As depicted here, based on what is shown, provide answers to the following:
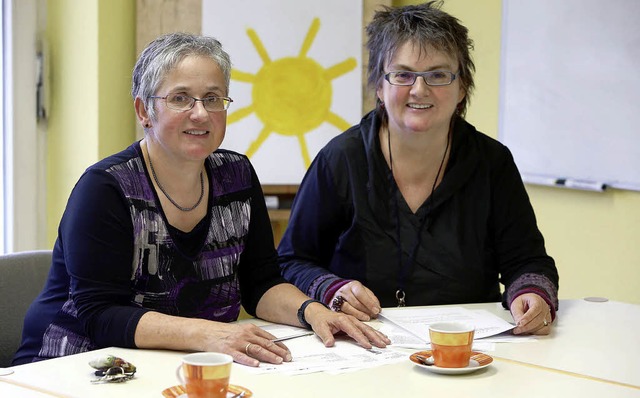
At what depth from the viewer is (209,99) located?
6.67 ft

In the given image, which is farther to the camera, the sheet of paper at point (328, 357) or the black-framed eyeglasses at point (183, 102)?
the black-framed eyeglasses at point (183, 102)

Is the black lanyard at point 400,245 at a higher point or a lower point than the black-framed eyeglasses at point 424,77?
lower

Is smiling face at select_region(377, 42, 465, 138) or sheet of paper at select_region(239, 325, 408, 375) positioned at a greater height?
smiling face at select_region(377, 42, 465, 138)

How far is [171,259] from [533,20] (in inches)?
80.3

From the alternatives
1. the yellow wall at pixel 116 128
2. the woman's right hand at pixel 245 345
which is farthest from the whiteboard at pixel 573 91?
the woman's right hand at pixel 245 345

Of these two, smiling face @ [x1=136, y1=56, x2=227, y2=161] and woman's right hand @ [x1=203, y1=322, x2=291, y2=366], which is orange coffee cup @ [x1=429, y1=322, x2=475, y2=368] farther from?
smiling face @ [x1=136, y1=56, x2=227, y2=161]

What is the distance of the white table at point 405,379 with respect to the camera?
1.57m

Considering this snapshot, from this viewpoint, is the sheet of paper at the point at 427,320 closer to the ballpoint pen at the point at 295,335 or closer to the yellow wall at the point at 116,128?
the ballpoint pen at the point at 295,335

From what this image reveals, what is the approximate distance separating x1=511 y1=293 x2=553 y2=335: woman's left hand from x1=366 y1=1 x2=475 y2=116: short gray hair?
2.11 feet

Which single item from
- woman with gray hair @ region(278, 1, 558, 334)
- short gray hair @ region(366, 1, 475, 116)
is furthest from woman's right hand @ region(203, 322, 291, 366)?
short gray hair @ region(366, 1, 475, 116)

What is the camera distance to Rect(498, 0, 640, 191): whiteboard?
3.20 m

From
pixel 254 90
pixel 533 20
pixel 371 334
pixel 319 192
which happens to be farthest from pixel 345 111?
pixel 371 334

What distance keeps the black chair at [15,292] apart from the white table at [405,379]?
508mm

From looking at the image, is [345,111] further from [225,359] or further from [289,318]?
[225,359]
